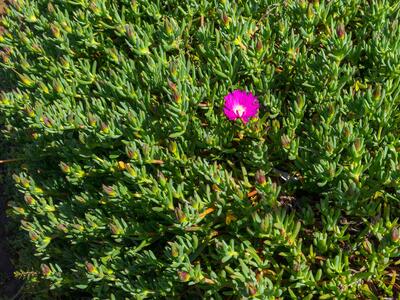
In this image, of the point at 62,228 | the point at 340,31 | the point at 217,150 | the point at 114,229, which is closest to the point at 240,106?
the point at 217,150

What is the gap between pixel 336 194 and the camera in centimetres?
185

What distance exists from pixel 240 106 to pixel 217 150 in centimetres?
21

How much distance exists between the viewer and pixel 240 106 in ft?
6.70

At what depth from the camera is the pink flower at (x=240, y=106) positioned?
6.59 ft

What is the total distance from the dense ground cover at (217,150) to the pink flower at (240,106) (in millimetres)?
49

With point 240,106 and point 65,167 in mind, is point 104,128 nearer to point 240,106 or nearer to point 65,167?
point 65,167

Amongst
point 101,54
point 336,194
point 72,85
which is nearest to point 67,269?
point 72,85

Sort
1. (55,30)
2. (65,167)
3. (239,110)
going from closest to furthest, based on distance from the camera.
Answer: (239,110) < (65,167) < (55,30)

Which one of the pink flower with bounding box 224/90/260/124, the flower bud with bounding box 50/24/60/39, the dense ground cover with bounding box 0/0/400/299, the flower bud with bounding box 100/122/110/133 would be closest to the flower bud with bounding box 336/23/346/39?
the dense ground cover with bounding box 0/0/400/299

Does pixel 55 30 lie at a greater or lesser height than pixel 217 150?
greater

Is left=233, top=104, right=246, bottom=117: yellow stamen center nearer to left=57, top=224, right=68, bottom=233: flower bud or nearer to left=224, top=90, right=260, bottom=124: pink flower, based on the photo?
left=224, top=90, right=260, bottom=124: pink flower

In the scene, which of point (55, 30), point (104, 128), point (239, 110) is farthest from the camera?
point (55, 30)

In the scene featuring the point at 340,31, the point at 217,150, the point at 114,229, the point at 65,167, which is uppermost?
the point at 340,31

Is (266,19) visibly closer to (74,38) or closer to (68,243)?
(74,38)
